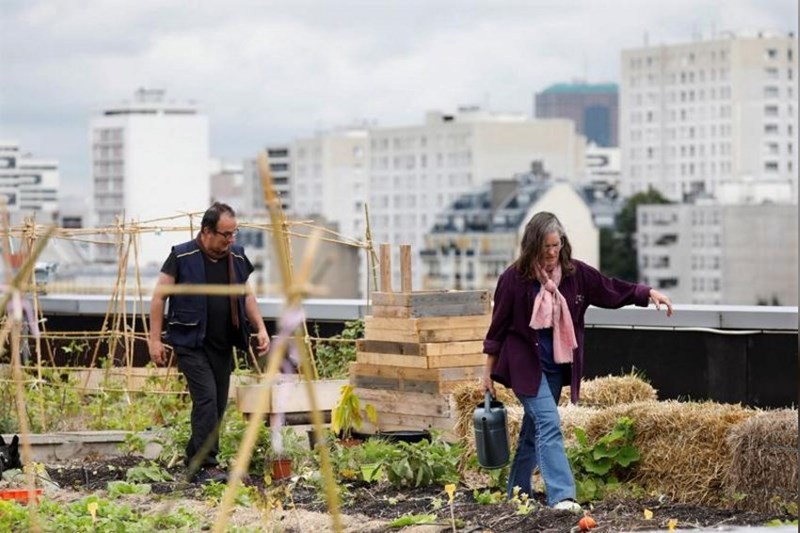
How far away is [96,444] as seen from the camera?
1190 centimetres

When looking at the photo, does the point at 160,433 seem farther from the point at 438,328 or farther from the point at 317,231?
the point at 317,231

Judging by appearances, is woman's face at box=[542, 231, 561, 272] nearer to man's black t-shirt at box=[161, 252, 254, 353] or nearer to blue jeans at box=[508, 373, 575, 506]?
blue jeans at box=[508, 373, 575, 506]

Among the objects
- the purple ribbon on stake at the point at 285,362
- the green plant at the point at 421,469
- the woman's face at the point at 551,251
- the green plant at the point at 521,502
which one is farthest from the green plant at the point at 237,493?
the woman's face at the point at 551,251

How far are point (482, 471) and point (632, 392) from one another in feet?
3.62

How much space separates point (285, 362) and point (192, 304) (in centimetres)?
391

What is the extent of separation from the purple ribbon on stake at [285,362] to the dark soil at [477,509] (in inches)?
14.4

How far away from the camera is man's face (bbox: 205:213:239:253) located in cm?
1030

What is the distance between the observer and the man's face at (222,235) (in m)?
10.3

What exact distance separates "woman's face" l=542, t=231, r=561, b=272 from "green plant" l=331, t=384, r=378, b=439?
2832 mm

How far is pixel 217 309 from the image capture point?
10.6 metres

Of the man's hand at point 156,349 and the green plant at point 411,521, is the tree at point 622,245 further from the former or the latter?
the green plant at point 411,521

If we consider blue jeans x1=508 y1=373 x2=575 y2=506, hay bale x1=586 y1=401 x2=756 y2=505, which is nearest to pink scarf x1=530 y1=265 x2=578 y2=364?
blue jeans x1=508 y1=373 x2=575 y2=506

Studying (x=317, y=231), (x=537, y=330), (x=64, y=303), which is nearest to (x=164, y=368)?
(x=64, y=303)

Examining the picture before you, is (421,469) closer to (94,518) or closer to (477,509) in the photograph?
(477,509)
